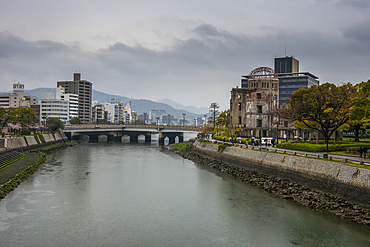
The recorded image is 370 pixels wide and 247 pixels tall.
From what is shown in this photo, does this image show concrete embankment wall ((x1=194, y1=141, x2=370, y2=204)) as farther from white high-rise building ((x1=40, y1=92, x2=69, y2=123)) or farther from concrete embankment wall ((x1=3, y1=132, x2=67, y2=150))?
white high-rise building ((x1=40, y1=92, x2=69, y2=123))

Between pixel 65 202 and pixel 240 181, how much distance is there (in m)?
23.5

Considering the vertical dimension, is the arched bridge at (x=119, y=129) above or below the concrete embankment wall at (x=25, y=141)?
above

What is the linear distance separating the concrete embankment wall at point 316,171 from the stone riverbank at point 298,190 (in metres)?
0.17

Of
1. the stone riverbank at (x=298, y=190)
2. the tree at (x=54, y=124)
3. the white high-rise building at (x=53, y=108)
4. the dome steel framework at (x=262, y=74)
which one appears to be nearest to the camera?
the stone riverbank at (x=298, y=190)

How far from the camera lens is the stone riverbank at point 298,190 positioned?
1009 inches

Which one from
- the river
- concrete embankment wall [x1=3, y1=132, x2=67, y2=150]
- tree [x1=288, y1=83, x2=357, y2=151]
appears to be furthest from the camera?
concrete embankment wall [x1=3, y1=132, x2=67, y2=150]

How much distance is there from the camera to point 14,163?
50.0m

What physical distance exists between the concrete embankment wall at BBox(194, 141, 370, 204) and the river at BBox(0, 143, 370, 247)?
3.36 m

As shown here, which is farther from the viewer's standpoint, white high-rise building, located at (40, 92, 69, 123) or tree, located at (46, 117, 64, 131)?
white high-rise building, located at (40, 92, 69, 123)

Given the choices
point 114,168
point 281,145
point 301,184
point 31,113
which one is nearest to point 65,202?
point 114,168

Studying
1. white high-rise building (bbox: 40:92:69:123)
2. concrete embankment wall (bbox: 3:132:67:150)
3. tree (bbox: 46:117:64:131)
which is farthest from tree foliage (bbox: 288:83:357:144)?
white high-rise building (bbox: 40:92:69:123)

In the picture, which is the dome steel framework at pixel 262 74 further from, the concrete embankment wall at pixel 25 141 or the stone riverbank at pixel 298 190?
the concrete embankment wall at pixel 25 141

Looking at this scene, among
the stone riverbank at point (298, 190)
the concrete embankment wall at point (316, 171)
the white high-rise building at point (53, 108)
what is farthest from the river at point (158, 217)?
the white high-rise building at point (53, 108)

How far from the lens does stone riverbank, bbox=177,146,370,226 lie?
25.6 meters
